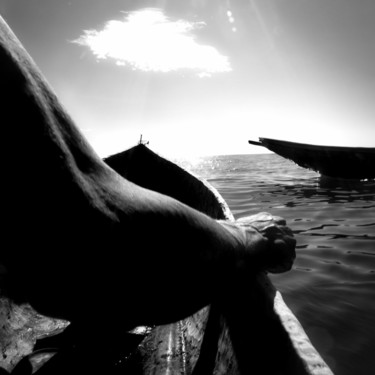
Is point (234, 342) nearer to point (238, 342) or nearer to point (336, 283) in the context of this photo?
point (238, 342)

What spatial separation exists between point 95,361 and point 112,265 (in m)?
1.22

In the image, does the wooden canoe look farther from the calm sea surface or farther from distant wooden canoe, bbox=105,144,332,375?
the calm sea surface

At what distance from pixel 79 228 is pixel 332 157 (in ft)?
38.7

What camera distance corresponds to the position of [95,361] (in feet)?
5.75

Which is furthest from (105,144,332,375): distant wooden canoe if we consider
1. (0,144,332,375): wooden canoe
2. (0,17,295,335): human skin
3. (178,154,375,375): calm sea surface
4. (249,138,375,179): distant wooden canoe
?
(249,138,375,179): distant wooden canoe

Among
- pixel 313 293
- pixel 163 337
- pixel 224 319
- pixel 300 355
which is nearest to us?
pixel 300 355

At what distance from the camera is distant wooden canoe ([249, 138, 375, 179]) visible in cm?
1052

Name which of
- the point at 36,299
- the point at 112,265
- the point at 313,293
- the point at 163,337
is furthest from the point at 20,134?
the point at 313,293

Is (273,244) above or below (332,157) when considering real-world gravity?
below

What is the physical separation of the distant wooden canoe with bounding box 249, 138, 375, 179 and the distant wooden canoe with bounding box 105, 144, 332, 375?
9574mm

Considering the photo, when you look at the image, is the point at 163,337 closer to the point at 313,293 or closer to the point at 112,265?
the point at 112,265

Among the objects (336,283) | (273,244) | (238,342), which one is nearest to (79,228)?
(238,342)

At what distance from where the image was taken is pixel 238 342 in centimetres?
140

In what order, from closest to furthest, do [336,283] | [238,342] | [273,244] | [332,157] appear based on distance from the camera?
[238,342], [273,244], [336,283], [332,157]
